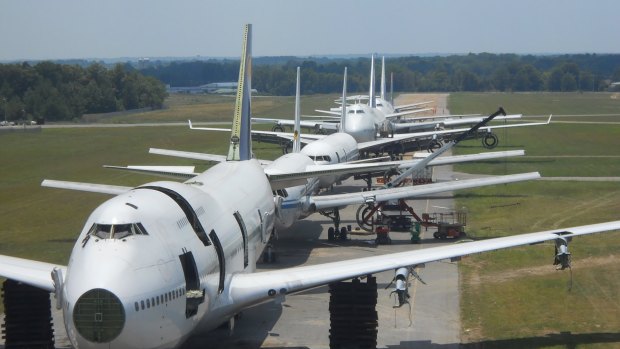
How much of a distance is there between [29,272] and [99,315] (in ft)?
24.6

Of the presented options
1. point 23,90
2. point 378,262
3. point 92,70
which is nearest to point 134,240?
point 378,262

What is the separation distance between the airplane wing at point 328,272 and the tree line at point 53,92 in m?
127

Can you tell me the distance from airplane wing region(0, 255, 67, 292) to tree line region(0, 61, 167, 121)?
125 m

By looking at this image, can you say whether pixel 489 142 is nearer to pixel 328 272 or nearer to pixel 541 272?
pixel 541 272

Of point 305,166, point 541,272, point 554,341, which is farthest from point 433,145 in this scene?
point 554,341

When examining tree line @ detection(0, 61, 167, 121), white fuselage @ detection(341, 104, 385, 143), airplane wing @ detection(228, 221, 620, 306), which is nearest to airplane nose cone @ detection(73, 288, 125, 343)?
airplane wing @ detection(228, 221, 620, 306)

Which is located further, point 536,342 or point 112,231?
point 536,342

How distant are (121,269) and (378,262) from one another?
1015 centimetres

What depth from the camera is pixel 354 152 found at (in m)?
79.8

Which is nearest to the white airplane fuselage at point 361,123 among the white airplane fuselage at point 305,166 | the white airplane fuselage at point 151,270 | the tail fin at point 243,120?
the white airplane fuselage at point 305,166

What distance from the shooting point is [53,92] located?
167 meters

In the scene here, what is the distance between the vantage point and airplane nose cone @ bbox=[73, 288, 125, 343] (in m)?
22.7

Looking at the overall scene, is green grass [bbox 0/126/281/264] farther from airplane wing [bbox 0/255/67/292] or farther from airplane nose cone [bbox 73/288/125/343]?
airplane nose cone [bbox 73/288/125/343]

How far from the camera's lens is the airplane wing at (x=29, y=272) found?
93.5ft
